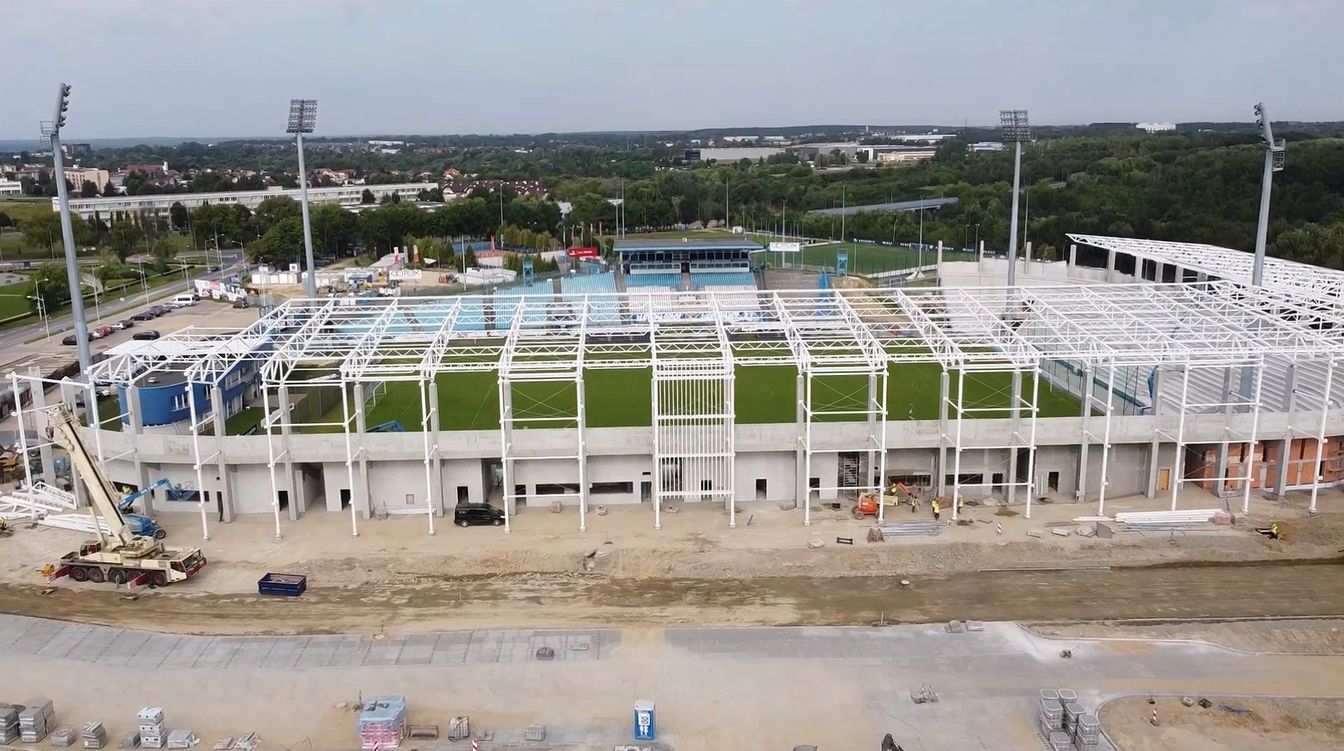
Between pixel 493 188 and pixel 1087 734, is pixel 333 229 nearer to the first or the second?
pixel 493 188

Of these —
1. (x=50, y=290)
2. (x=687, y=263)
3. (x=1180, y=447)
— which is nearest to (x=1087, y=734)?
(x=1180, y=447)

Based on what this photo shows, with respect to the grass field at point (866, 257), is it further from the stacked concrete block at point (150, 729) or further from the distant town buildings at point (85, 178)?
the distant town buildings at point (85, 178)

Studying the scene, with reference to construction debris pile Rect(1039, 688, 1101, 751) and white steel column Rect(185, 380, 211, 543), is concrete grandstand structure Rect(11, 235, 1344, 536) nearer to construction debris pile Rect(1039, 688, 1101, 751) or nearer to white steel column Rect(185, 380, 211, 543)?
white steel column Rect(185, 380, 211, 543)

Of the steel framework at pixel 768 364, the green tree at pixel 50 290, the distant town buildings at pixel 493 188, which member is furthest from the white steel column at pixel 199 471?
the distant town buildings at pixel 493 188

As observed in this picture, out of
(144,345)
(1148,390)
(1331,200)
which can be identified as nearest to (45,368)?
(144,345)

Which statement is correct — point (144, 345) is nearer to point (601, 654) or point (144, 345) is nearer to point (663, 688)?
point (601, 654)

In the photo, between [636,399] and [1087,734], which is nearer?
[1087,734]
